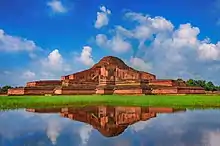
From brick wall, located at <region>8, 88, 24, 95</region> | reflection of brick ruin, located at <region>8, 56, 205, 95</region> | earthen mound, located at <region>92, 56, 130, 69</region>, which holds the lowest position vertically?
brick wall, located at <region>8, 88, 24, 95</region>

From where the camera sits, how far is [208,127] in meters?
14.8

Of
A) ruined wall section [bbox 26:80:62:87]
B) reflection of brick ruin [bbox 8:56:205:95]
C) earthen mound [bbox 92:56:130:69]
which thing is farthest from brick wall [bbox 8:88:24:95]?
earthen mound [bbox 92:56:130:69]

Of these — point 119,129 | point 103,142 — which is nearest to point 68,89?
point 119,129

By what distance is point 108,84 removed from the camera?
53.9 meters

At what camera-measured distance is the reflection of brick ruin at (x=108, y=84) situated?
156 ft

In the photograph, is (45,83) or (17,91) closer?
(17,91)

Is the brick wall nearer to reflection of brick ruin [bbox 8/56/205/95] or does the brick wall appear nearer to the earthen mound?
reflection of brick ruin [bbox 8/56/205/95]

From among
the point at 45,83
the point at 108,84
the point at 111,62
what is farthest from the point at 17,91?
the point at 111,62

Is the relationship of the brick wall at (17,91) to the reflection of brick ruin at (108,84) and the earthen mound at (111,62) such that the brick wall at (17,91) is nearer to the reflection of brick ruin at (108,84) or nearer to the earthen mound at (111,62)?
the reflection of brick ruin at (108,84)

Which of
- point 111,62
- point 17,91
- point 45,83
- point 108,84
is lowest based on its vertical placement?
point 17,91

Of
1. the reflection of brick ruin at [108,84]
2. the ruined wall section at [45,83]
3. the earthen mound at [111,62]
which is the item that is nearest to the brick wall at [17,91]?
the reflection of brick ruin at [108,84]

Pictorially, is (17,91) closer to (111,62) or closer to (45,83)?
(45,83)

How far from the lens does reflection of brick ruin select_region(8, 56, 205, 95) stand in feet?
156

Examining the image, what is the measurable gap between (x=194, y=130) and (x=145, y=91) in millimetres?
33504
